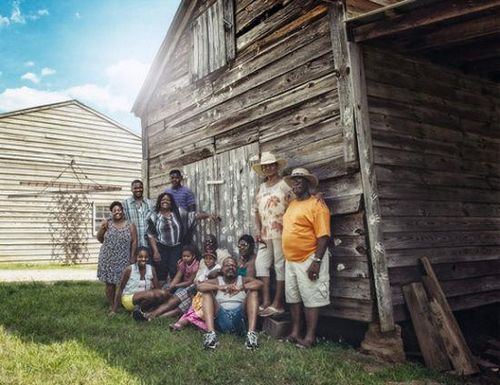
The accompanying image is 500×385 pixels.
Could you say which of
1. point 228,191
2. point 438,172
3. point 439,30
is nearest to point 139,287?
point 228,191

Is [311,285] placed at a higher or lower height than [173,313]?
higher

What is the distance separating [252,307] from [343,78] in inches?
116

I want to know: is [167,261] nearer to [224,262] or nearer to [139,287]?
[139,287]

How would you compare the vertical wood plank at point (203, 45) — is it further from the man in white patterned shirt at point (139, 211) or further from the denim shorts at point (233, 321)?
the denim shorts at point (233, 321)

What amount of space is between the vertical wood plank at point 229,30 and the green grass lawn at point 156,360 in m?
4.35

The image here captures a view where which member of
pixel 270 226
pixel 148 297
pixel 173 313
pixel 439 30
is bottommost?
pixel 173 313

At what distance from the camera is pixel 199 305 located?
582cm

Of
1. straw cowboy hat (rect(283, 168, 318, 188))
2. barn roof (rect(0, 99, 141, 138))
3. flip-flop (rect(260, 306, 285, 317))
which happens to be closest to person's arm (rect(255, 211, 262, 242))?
straw cowboy hat (rect(283, 168, 318, 188))

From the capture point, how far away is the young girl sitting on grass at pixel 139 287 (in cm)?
652

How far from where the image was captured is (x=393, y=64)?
561 cm

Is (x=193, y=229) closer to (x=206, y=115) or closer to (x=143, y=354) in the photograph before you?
(x=206, y=115)

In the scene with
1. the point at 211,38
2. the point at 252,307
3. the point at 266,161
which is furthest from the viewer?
the point at 211,38

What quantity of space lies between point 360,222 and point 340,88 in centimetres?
160

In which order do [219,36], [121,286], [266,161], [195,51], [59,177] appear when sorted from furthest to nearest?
[59,177] < [195,51] < [219,36] < [121,286] < [266,161]
